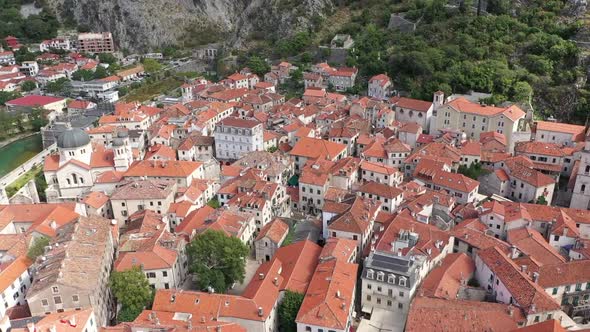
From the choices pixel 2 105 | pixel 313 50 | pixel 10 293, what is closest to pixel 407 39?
pixel 313 50

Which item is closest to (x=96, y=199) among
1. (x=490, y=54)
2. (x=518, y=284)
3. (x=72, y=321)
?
(x=72, y=321)

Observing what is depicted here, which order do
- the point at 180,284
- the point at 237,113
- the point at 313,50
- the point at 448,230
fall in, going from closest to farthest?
the point at 180,284 < the point at 448,230 < the point at 237,113 < the point at 313,50

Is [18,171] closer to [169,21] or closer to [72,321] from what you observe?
[72,321]

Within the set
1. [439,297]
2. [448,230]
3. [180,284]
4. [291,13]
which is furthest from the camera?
[291,13]

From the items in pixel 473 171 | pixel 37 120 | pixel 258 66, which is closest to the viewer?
pixel 473 171

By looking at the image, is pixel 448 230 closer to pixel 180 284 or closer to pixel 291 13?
pixel 180 284

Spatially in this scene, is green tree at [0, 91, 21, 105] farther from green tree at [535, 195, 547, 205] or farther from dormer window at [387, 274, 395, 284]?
green tree at [535, 195, 547, 205]
